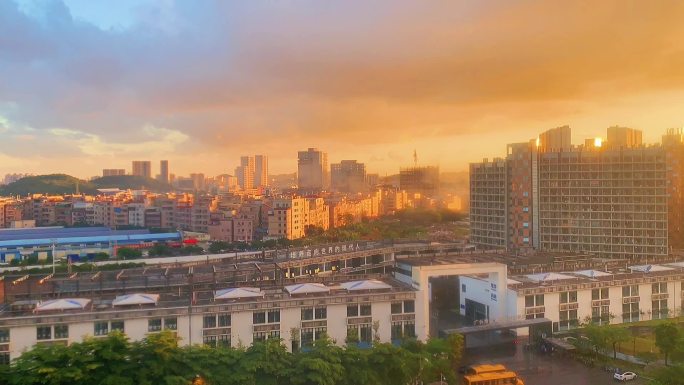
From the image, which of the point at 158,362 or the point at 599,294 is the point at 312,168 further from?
the point at 158,362

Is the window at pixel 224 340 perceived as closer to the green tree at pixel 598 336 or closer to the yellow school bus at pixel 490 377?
the yellow school bus at pixel 490 377

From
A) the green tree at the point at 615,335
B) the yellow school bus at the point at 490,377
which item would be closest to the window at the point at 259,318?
the yellow school bus at the point at 490,377

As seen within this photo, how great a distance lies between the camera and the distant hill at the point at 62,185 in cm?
3491

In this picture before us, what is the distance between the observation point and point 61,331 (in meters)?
6.11

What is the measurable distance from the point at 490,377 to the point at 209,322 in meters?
2.99

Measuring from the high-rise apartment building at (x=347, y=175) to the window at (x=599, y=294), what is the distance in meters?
27.0

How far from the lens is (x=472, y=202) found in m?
15.3

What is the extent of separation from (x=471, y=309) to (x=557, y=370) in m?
2.34

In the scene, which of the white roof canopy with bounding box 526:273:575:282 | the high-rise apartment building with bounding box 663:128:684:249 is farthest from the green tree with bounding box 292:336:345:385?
the high-rise apartment building with bounding box 663:128:684:249

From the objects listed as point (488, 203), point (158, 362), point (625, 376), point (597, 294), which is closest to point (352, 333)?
point (158, 362)

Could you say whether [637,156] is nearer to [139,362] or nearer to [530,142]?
[530,142]

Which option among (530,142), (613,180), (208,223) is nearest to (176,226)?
(208,223)

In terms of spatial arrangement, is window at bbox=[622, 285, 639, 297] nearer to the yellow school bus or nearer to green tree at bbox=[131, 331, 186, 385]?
the yellow school bus

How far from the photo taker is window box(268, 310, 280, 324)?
265 inches
